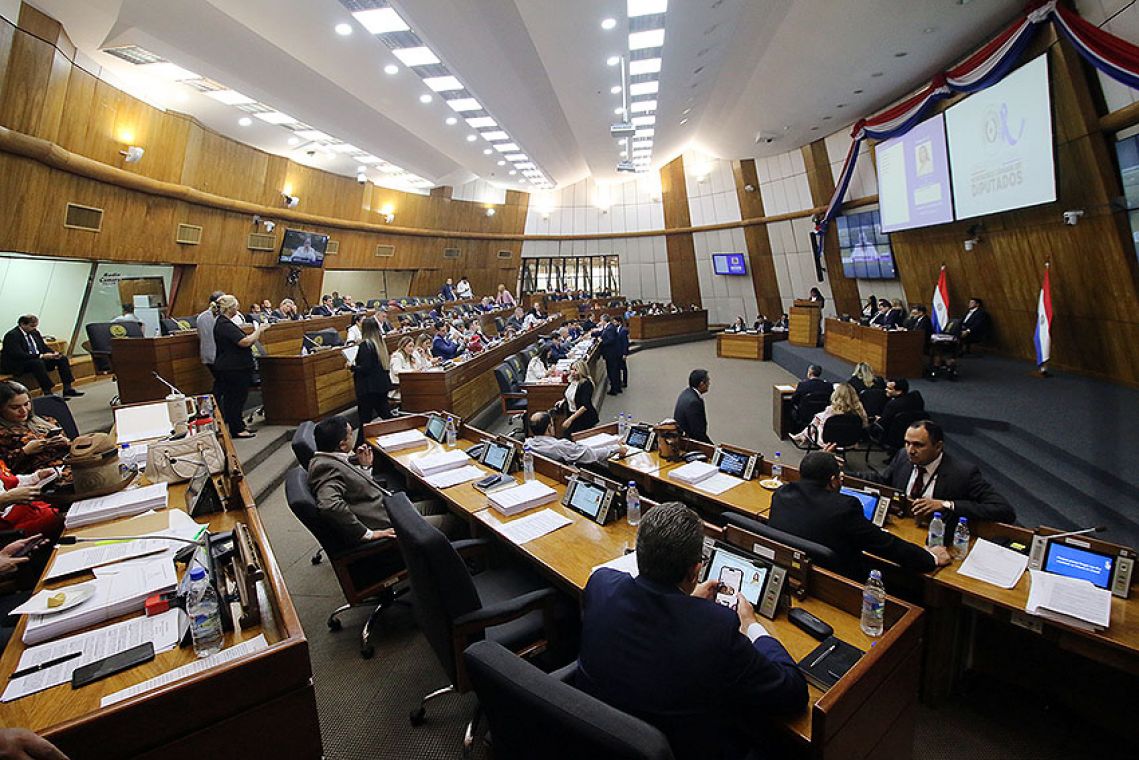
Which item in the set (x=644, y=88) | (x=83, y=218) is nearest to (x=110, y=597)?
(x=83, y=218)

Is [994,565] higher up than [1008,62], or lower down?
lower down

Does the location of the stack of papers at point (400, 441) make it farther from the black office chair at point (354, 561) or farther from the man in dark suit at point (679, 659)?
the man in dark suit at point (679, 659)

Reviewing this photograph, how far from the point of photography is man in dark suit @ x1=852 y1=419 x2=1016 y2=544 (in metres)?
2.42

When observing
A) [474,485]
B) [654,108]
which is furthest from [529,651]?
[654,108]

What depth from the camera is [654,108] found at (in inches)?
417

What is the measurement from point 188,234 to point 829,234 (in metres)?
13.0

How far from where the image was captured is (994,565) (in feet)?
7.08

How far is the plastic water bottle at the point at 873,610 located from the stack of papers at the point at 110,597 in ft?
8.04

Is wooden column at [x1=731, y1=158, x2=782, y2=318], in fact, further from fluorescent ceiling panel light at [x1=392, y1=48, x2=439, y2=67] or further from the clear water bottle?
the clear water bottle

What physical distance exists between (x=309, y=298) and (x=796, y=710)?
13.0 metres

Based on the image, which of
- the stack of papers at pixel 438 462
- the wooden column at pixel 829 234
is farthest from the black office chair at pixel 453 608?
the wooden column at pixel 829 234

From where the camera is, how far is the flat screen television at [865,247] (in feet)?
32.4

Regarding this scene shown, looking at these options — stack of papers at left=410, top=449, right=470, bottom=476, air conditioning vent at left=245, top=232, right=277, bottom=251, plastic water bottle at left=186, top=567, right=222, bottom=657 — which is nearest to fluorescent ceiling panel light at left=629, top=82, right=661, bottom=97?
air conditioning vent at left=245, top=232, right=277, bottom=251

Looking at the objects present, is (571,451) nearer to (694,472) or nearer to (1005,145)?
(694,472)
